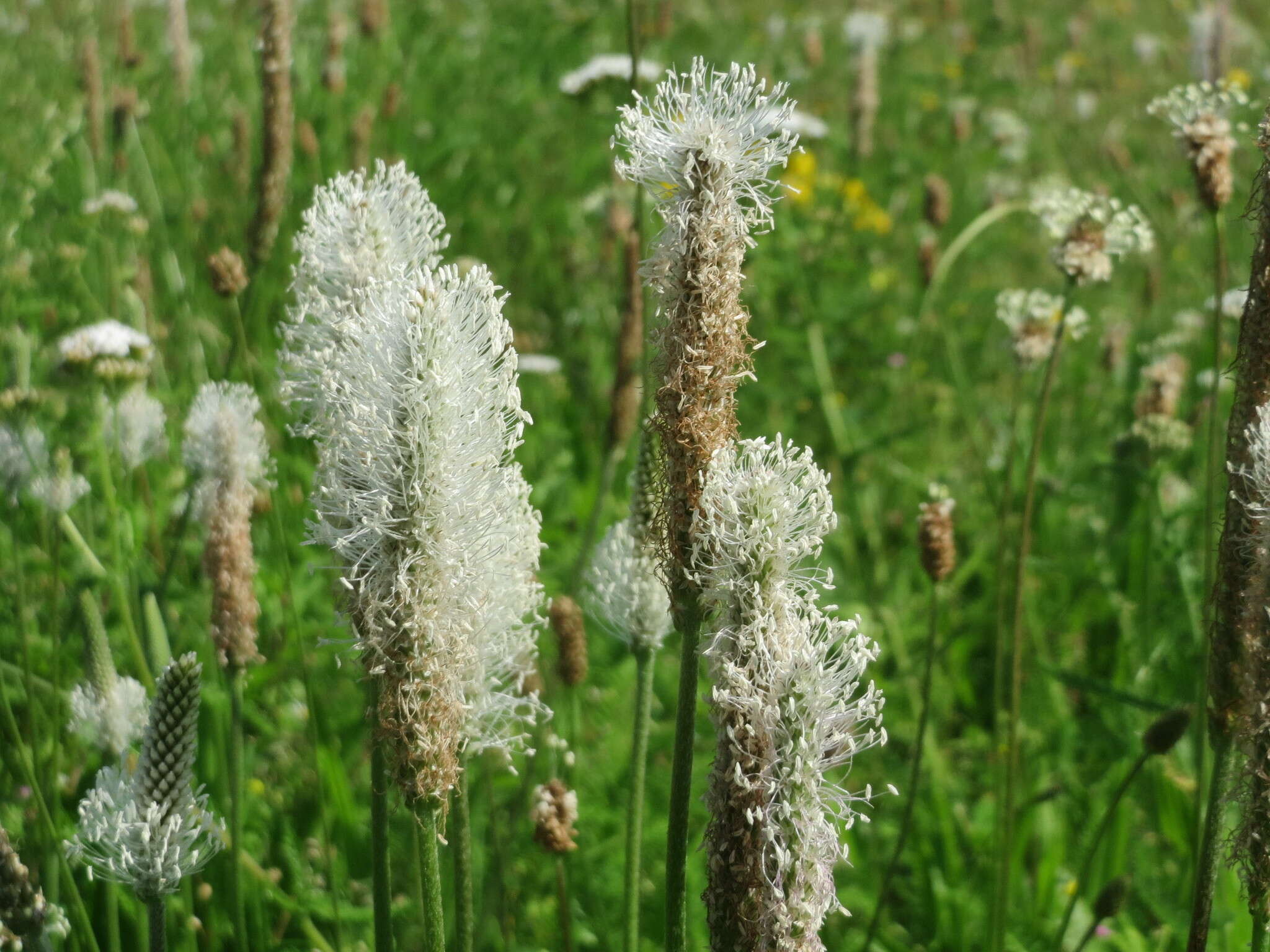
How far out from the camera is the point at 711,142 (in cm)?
145

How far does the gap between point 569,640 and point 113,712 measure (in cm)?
86

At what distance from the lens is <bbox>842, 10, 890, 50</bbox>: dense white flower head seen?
6.79 meters

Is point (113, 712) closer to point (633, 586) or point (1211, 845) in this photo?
point (633, 586)

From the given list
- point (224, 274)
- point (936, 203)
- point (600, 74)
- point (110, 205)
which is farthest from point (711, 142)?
point (600, 74)

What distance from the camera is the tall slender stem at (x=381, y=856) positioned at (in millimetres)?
1741

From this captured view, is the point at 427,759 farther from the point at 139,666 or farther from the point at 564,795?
the point at 139,666

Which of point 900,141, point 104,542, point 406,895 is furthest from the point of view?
point 900,141

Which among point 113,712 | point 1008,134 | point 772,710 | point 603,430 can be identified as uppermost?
point 1008,134

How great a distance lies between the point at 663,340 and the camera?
4.83 feet

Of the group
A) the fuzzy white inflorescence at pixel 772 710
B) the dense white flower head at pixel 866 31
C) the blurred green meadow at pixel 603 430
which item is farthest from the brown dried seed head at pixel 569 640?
the dense white flower head at pixel 866 31

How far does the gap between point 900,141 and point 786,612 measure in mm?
6129

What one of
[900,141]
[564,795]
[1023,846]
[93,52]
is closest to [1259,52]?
[900,141]

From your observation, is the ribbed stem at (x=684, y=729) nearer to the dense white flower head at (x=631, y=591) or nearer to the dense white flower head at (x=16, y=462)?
the dense white flower head at (x=631, y=591)

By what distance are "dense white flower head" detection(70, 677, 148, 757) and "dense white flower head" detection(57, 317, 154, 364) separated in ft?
2.93
